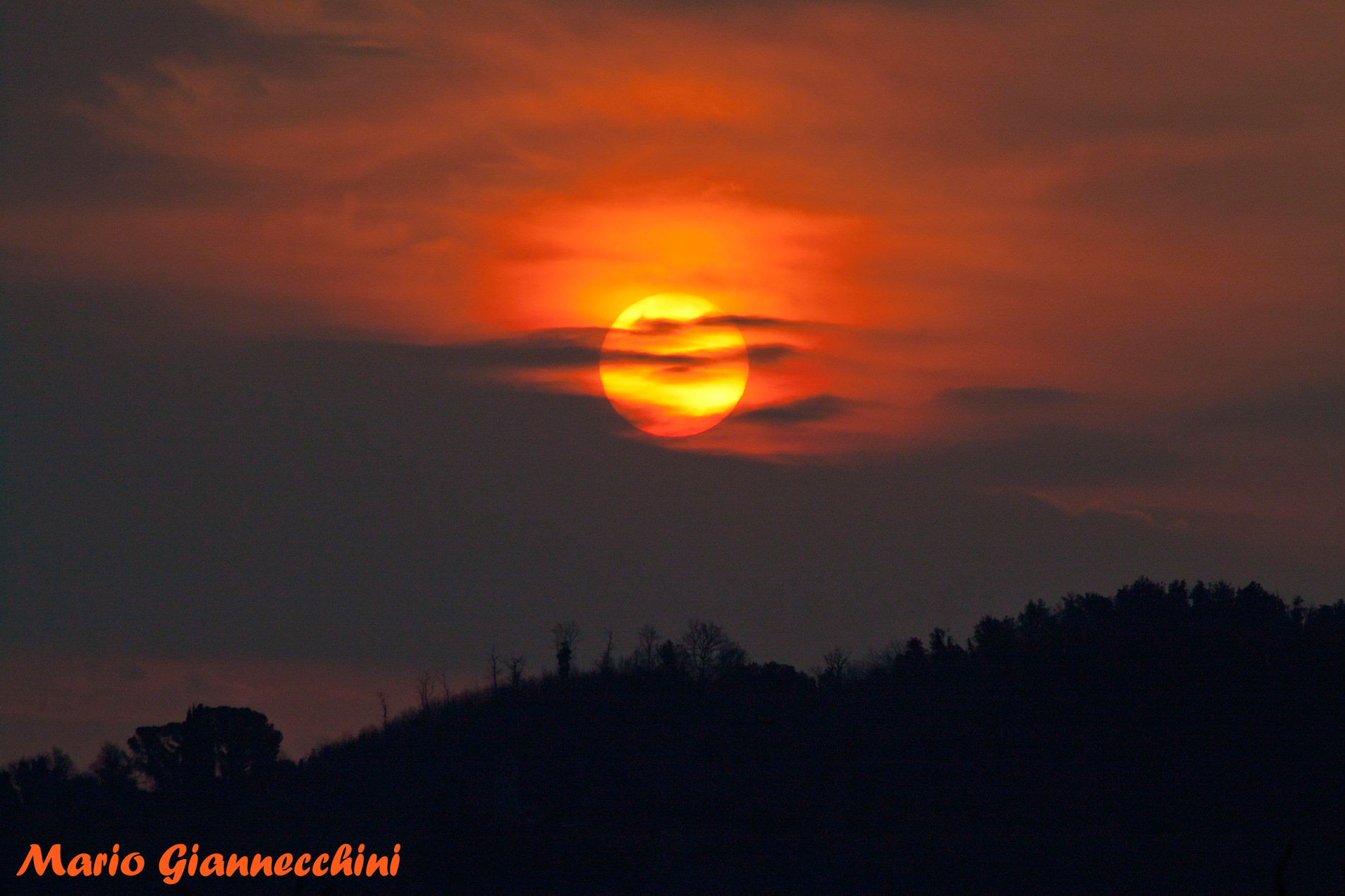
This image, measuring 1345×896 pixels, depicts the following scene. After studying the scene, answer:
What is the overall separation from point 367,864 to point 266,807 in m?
24.1

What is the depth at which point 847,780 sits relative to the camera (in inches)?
5910

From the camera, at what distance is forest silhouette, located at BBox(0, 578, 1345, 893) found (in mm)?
130125

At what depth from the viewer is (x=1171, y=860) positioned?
407 feet

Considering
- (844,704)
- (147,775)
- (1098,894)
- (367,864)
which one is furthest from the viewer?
(147,775)

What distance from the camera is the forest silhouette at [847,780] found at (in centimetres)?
13012

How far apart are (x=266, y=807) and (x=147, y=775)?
3868 centimetres

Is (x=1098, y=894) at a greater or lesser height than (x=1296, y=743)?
lesser

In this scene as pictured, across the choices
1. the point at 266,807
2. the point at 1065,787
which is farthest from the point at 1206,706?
the point at 266,807

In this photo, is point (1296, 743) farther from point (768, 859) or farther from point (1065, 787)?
point (768, 859)

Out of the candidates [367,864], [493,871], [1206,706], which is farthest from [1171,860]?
[367,864]

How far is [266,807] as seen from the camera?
15775 centimetres

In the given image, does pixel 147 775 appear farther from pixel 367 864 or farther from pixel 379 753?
pixel 367 864

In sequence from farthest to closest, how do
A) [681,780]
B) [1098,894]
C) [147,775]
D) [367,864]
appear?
[147,775] → [681,780] → [367,864] → [1098,894]

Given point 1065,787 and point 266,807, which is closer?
point 1065,787
